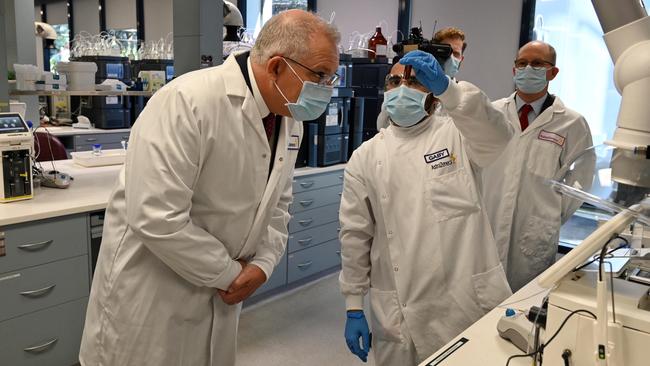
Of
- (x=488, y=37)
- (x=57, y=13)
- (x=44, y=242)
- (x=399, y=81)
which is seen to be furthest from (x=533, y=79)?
(x=57, y=13)

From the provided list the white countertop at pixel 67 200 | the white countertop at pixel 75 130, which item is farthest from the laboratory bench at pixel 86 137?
the white countertop at pixel 67 200

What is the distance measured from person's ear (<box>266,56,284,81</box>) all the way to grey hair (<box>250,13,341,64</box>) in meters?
0.02

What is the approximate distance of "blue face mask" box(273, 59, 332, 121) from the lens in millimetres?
1409

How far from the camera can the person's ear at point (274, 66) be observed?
1362 millimetres

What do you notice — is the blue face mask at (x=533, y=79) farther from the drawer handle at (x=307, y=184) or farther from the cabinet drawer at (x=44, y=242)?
the cabinet drawer at (x=44, y=242)

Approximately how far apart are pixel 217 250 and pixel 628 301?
0.93m

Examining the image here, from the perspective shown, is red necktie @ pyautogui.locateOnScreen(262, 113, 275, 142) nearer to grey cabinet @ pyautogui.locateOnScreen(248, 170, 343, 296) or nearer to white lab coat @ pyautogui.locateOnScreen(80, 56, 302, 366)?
white lab coat @ pyautogui.locateOnScreen(80, 56, 302, 366)

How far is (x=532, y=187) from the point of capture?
2256mm

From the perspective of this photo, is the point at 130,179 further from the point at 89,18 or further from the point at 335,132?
the point at 89,18

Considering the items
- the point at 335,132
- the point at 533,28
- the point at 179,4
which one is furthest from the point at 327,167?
the point at 533,28

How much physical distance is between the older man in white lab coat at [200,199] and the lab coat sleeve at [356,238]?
0.92ft

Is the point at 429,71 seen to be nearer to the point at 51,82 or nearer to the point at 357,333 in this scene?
the point at 357,333

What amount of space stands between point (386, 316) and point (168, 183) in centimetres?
80

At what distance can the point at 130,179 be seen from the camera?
50.3 inches
